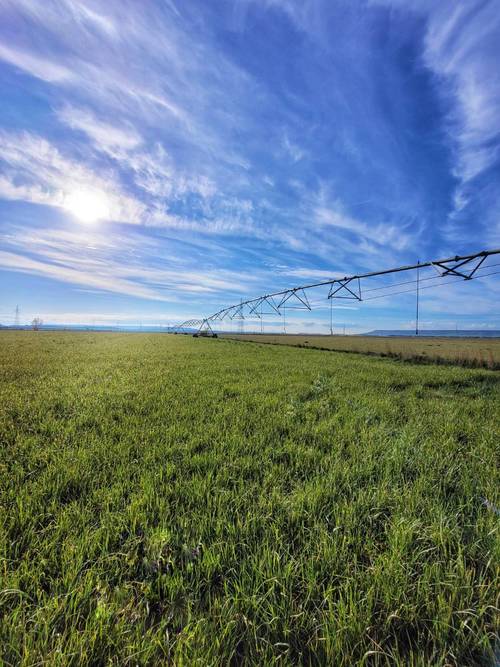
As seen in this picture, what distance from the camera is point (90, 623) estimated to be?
5.38 ft

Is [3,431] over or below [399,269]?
below

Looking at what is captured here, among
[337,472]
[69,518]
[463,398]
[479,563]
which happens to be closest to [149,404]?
[69,518]

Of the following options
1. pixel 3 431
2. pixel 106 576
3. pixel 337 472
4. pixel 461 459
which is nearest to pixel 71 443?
pixel 3 431

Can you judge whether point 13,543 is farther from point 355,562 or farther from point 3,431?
point 3,431

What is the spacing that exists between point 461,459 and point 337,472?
2197 mm

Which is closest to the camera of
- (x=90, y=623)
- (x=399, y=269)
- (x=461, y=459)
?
(x=90, y=623)

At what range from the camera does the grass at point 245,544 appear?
161 centimetres

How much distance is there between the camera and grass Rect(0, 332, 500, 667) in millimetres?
1605

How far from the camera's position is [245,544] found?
7.66 ft

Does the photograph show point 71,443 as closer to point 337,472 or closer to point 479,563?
point 337,472

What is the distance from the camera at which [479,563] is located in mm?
2268

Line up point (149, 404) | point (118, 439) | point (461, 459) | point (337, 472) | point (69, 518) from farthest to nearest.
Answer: point (149, 404)
point (118, 439)
point (461, 459)
point (337, 472)
point (69, 518)

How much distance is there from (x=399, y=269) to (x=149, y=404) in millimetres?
12599

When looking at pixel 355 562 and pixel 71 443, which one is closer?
pixel 355 562
